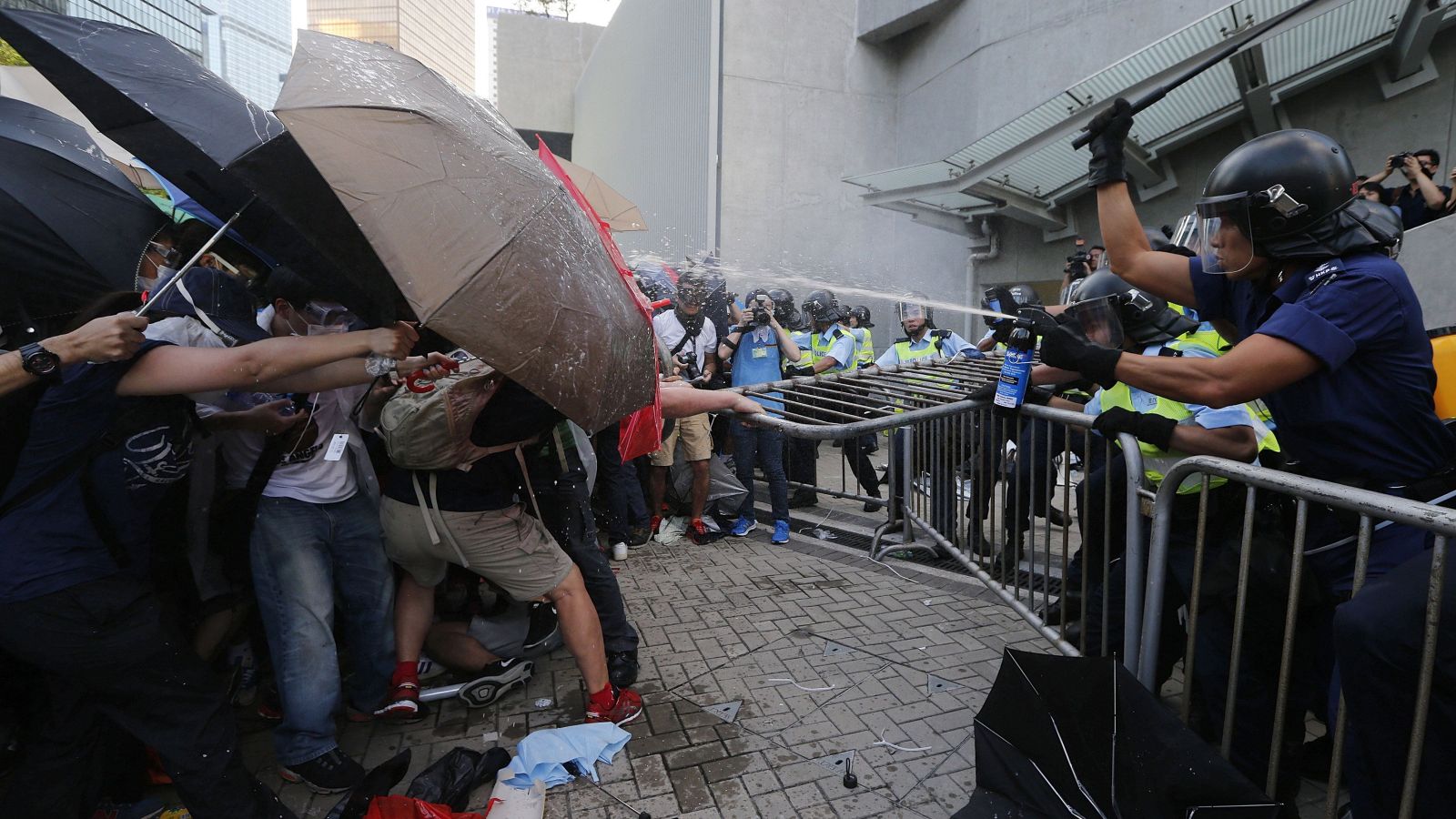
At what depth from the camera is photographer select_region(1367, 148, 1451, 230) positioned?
635 centimetres

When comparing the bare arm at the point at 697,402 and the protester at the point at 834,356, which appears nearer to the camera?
the bare arm at the point at 697,402

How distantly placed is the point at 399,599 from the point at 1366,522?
12.2 ft

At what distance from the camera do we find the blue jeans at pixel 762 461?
659cm

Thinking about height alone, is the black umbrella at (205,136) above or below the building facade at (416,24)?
below

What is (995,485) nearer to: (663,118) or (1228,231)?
(1228,231)

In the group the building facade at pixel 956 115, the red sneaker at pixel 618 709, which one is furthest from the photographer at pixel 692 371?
the red sneaker at pixel 618 709

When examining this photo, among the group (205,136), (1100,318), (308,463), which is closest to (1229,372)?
(1100,318)

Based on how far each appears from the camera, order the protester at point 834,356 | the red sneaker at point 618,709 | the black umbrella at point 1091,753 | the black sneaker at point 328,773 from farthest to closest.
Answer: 1. the protester at point 834,356
2. the red sneaker at point 618,709
3. the black sneaker at point 328,773
4. the black umbrella at point 1091,753

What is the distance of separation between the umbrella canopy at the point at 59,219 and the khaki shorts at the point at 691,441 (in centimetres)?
423

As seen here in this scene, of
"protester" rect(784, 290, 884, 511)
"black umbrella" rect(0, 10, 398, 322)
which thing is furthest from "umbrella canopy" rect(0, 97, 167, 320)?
"protester" rect(784, 290, 884, 511)

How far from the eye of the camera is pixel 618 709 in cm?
344

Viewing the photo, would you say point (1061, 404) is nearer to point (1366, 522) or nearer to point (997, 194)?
point (1366, 522)

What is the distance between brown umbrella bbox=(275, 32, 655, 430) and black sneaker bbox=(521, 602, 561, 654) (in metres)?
2.19

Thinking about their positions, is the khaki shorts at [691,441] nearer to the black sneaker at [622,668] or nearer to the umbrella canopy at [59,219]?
the black sneaker at [622,668]
